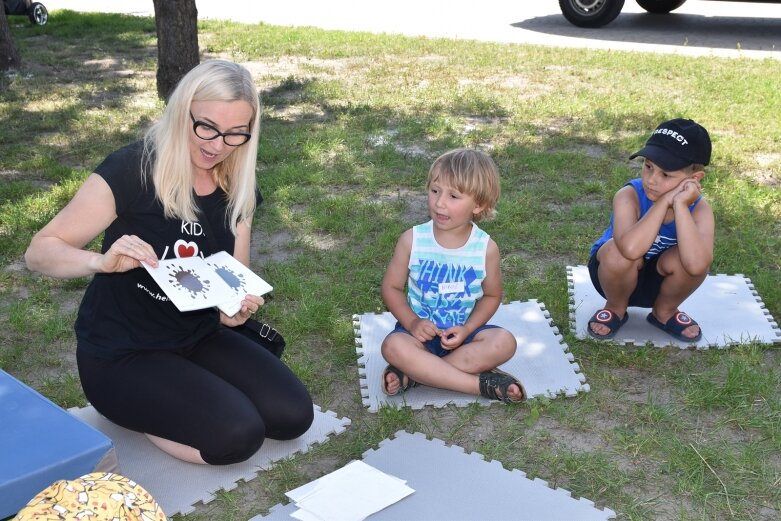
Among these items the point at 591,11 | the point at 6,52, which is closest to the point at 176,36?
the point at 6,52

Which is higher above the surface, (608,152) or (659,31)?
(659,31)

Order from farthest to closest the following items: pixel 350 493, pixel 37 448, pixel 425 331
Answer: pixel 425 331 → pixel 350 493 → pixel 37 448

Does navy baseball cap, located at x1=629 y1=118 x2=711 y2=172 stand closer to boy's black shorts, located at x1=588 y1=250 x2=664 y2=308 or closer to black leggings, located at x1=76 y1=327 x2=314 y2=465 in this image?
boy's black shorts, located at x1=588 y1=250 x2=664 y2=308

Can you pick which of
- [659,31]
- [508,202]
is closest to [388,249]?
[508,202]

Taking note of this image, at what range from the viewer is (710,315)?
442 cm

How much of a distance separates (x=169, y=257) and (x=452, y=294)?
1257mm

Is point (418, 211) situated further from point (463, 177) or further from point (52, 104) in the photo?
point (52, 104)

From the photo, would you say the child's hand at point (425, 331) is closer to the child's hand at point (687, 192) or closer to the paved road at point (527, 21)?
the child's hand at point (687, 192)

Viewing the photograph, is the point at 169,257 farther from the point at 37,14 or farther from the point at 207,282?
the point at 37,14

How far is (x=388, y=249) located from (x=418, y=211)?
0.65m

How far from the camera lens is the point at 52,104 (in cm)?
834

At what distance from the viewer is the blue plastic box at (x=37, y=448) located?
253 cm

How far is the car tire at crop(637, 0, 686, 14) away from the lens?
42.2 feet

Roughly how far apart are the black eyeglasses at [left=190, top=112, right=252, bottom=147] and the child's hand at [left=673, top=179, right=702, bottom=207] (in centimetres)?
200
